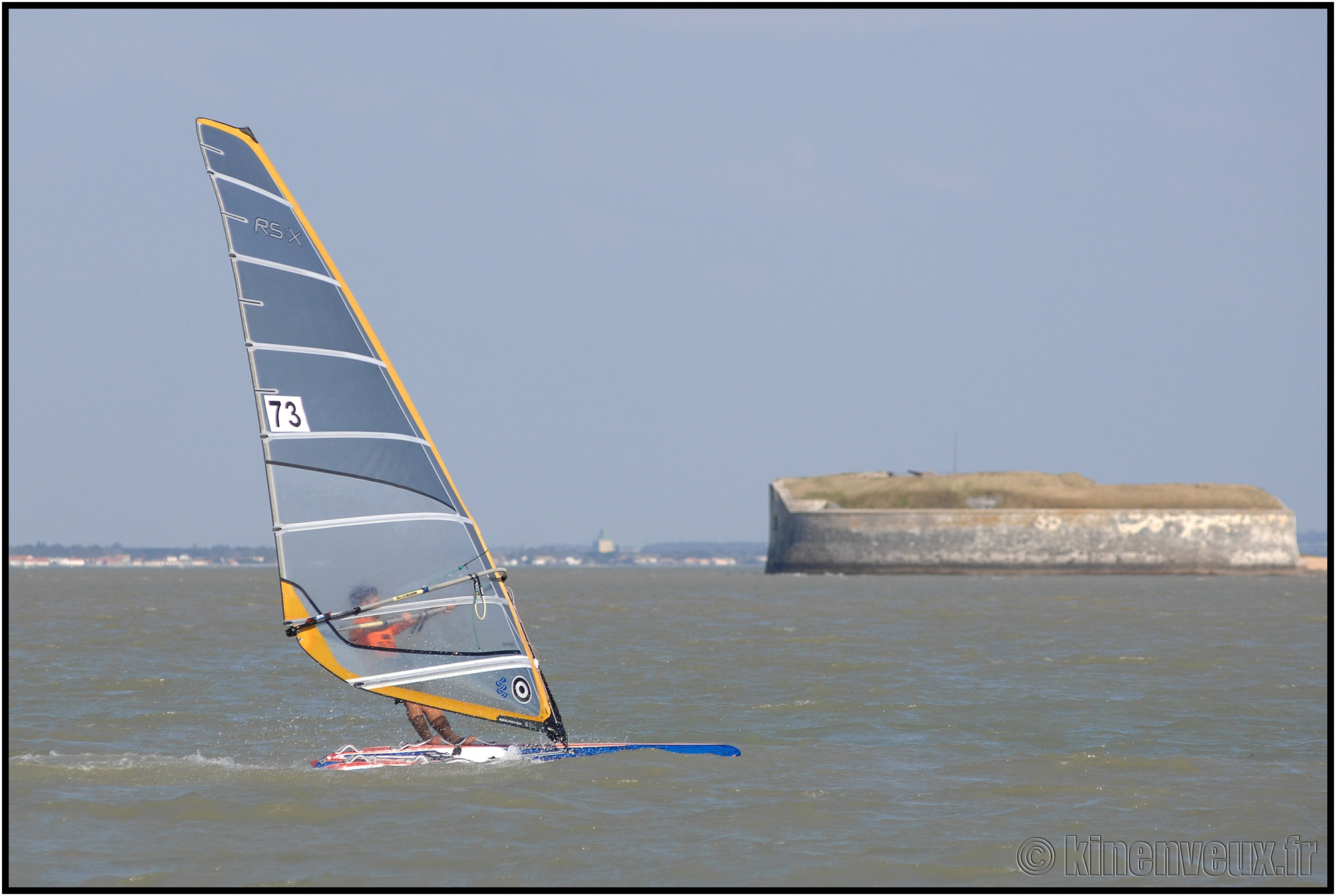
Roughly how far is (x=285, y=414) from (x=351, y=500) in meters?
0.76

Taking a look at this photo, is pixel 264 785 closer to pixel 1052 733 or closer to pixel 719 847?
pixel 719 847

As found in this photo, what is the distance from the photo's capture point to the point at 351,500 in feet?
30.2

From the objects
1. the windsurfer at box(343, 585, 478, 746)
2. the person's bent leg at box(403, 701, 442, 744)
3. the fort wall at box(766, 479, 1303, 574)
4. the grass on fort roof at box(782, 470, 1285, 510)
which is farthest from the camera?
the grass on fort roof at box(782, 470, 1285, 510)

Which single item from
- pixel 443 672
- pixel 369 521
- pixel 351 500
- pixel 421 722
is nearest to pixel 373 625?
pixel 443 672

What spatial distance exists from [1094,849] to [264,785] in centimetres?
550

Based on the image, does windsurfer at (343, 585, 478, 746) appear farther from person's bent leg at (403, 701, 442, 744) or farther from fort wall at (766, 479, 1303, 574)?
fort wall at (766, 479, 1303, 574)

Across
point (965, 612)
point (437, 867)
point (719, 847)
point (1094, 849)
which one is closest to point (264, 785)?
point (437, 867)

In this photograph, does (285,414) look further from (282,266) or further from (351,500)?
(282,266)

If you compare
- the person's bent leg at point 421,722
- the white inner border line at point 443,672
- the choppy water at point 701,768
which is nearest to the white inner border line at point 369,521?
the white inner border line at point 443,672

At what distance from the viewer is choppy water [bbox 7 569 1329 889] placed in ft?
23.9

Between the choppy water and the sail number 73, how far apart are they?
2469mm

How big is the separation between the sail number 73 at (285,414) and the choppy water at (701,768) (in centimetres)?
247

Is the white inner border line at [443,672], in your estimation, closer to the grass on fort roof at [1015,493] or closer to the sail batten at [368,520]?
the sail batten at [368,520]

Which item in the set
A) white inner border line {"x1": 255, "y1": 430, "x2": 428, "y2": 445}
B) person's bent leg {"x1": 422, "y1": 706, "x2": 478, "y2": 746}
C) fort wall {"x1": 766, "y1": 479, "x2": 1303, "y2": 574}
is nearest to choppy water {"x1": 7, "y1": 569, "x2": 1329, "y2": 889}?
person's bent leg {"x1": 422, "y1": 706, "x2": 478, "y2": 746}
